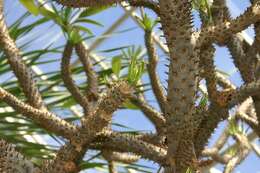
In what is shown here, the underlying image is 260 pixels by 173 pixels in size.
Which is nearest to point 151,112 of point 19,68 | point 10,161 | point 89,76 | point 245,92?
point 89,76

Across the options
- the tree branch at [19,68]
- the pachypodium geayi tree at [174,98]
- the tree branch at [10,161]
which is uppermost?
the tree branch at [19,68]

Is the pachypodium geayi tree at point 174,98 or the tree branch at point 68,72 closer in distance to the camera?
the pachypodium geayi tree at point 174,98

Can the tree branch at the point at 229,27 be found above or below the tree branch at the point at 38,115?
above

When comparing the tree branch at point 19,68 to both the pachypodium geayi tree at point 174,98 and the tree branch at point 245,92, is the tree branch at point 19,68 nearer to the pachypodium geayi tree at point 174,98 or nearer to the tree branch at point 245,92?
the pachypodium geayi tree at point 174,98

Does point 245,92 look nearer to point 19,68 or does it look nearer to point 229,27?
point 229,27

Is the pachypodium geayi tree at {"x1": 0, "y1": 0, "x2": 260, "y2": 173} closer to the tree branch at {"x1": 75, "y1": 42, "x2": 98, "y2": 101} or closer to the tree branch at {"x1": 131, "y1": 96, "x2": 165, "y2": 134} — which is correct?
the tree branch at {"x1": 131, "y1": 96, "x2": 165, "y2": 134}

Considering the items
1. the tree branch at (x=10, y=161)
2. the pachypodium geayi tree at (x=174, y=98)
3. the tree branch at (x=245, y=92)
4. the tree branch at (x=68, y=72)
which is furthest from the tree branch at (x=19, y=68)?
the tree branch at (x=245, y=92)

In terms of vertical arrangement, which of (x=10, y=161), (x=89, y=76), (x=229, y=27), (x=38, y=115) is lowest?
(x=10, y=161)

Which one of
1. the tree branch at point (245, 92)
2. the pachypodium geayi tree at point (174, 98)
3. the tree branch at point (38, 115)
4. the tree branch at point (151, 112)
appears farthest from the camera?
the tree branch at point (151, 112)

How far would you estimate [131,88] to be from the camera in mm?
871

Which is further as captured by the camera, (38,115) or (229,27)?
(38,115)

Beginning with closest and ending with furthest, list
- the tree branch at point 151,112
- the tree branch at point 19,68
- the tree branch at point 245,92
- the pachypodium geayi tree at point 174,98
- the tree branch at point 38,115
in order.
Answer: the pachypodium geayi tree at point 174,98 → the tree branch at point 245,92 → the tree branch at point 38,115 → the tree branch at point 19,68 → the tree branch at point 151,112

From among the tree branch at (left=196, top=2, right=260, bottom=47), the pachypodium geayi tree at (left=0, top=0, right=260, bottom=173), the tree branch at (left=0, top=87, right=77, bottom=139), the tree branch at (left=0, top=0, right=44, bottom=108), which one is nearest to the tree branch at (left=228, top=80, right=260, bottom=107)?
the pachypodium geayi tree at (left=0, top=0, right=260, bottom=173)

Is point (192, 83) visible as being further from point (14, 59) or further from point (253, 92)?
point (14, 59)
